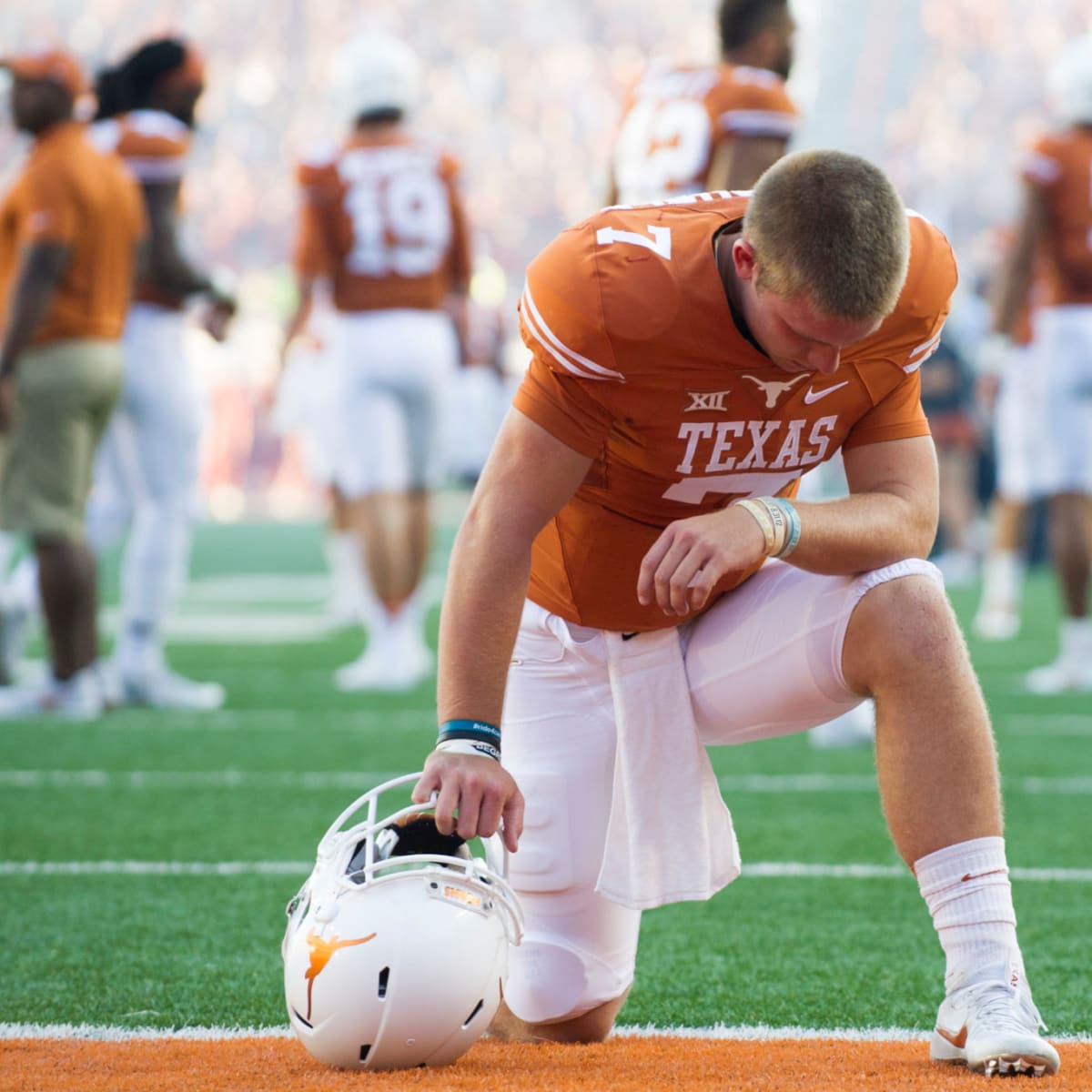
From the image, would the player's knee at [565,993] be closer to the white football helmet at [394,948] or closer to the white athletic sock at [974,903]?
the white football helmet at [394,948]

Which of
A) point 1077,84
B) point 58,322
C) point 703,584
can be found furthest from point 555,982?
point 1077,84

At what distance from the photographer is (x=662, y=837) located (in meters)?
2.51

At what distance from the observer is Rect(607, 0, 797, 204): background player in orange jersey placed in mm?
4652

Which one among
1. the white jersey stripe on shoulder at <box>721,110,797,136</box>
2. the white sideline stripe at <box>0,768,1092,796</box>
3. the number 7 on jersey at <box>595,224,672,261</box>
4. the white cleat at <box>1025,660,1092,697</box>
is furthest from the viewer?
the white cleat at <box>1025,660,1092,697</box>

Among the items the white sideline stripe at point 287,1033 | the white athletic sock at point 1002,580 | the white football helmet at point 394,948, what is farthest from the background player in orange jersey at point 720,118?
the white athletic sock at point 1002,580

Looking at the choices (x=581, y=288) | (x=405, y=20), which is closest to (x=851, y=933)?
(x=581, y=288)

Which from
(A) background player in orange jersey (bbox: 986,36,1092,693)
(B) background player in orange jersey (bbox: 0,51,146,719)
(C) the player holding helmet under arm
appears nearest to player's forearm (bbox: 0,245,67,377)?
(B) background player in orange jersey (bbox: 0,51,146,719)

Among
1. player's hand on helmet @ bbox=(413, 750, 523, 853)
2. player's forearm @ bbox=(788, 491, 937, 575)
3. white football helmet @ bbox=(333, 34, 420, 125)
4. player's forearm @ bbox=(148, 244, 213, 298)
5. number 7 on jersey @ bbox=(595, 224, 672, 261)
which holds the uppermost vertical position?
number 7 on jersey @ bbox=(595, 224, 672, 261)

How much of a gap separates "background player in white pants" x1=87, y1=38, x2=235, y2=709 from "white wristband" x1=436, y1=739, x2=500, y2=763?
3.80 metres

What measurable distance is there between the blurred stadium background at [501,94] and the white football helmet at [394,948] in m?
25.6

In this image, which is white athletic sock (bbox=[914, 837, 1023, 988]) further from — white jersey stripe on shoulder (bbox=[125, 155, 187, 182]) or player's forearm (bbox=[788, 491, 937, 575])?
white jersey stripe on shoulder (bbox=[125, 155, 187, 182])

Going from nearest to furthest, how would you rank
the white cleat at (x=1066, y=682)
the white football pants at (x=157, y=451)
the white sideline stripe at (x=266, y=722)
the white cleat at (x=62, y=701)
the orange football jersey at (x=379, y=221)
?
the white sideline stripe at (x=266, y=722), the white cleat at (x=62, y=701), the white football pants at (x=157, y=451), the white cleat at (x=1066, y=682), the orange football jersey at (x=379, y=221)

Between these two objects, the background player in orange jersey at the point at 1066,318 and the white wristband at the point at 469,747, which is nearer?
the white wristband at the point at 469,747

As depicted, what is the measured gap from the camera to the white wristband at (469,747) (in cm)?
222
